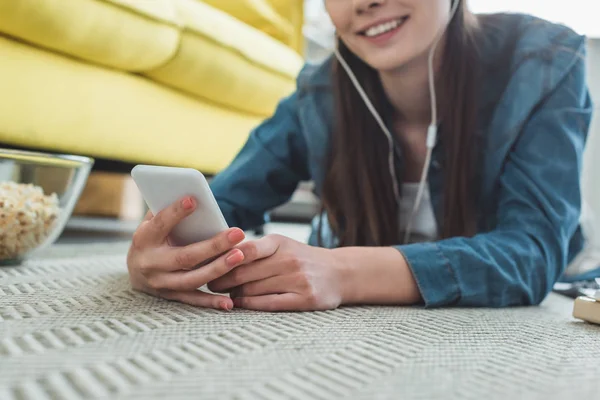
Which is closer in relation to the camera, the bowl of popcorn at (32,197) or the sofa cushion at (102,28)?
the bowl of popcorn at (32,197)

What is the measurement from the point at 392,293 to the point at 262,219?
1.11 feet

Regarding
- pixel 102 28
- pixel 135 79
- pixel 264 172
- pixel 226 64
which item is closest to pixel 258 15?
Answer: pixel 226 64

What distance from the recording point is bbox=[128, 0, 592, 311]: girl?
0.52 metres

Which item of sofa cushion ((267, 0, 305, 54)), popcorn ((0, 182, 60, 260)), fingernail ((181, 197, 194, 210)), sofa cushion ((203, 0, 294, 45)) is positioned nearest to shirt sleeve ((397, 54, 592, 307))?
fingernail ((181, 197, 194, 210))

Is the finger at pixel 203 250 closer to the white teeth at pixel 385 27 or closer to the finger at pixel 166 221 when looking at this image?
the finger at pixel 166 221

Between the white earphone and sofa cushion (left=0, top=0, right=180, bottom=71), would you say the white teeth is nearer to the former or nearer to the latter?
the white earphone

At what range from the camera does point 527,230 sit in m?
0.62

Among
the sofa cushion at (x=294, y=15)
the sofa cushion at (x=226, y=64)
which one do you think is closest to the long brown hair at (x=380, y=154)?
the sofa cushion at (x=226, y=64)

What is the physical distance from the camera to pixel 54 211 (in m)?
0.75

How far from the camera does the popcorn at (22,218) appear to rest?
0.67m

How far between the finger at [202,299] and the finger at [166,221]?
0.05 m

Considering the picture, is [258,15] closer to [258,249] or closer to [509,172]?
[509,172]

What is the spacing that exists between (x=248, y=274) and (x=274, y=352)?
0.15 metres

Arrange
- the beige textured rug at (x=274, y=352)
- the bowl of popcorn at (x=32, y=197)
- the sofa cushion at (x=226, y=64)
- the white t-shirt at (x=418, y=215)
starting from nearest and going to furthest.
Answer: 1. the beige textured rug at (x=274, y=352)
2. the bowl of popcorn at (x=32, y=197)
3. the white t-shirt at (x=418, y=215)
4. the sofa cushion at (x=226, y=64)
